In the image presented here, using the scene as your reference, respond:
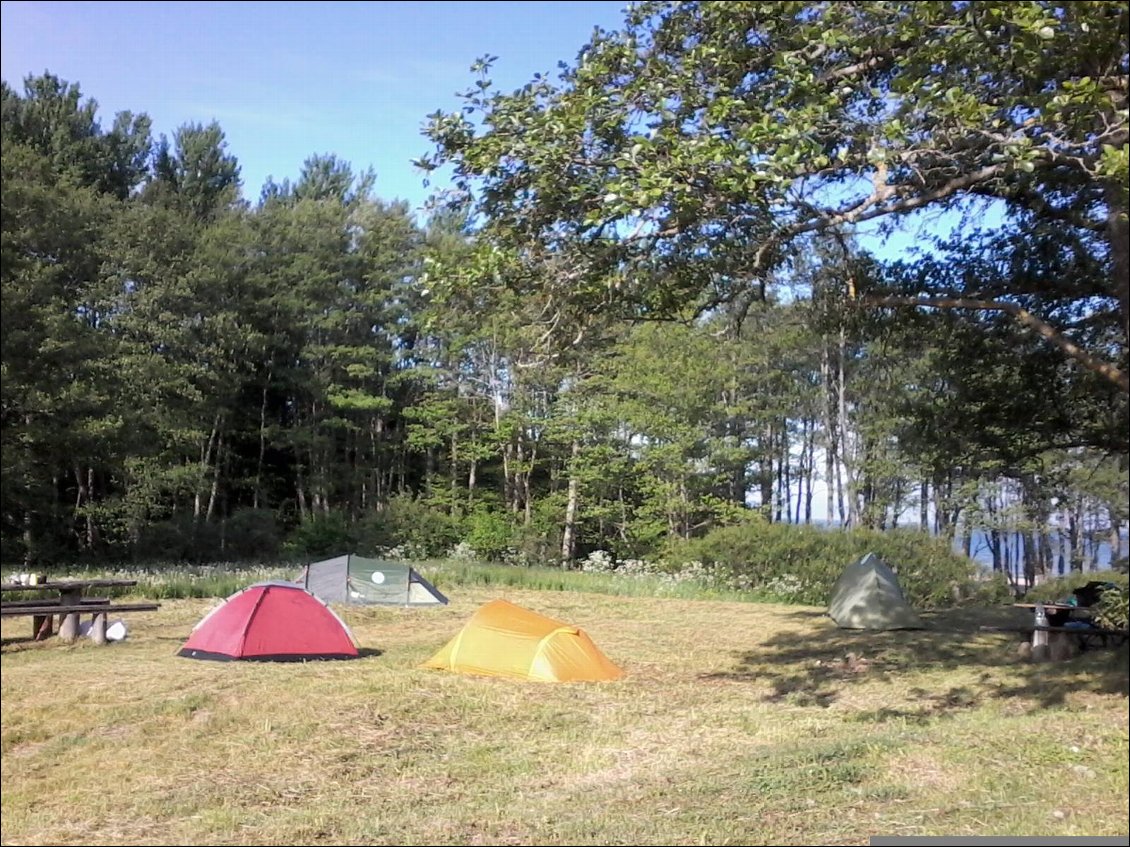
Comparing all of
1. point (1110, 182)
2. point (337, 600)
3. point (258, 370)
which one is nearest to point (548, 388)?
point (258, 370)

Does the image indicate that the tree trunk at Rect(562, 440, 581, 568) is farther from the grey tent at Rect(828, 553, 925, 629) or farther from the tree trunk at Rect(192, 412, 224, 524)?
the grey tent at Rect(828, 553, 925, 629)

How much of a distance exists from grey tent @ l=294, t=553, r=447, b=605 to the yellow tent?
518cm

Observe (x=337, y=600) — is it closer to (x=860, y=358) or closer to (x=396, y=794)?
(x=396, y=794)

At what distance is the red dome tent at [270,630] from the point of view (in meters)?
8.72

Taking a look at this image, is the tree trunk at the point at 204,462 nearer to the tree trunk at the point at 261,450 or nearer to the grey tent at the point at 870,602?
the tree trunk at the point at 261,450

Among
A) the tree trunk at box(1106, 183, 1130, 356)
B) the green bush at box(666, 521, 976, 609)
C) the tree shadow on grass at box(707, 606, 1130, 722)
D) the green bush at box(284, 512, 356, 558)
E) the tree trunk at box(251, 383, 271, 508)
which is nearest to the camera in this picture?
the tree trunk at box(1106, 183, 1130, 356)

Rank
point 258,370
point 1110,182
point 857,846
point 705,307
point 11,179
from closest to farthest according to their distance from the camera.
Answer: point 857,846 < point 11,179 < point 1110,182 < point 705,307 < point 258,370

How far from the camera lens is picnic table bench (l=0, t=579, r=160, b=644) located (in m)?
6.30

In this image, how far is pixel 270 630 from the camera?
8.85 metres

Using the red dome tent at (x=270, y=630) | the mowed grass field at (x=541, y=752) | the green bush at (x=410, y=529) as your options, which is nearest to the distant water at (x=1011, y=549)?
the green bush at (x=410, y=529)

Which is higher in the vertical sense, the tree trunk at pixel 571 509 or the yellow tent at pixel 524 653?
the tree trunk at pixel 571 509

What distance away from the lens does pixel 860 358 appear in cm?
2531

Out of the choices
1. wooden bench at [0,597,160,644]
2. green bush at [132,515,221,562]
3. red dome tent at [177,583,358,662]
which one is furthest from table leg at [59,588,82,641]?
green bush at [132,515,221,562]

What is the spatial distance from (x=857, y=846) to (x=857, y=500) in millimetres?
24827
